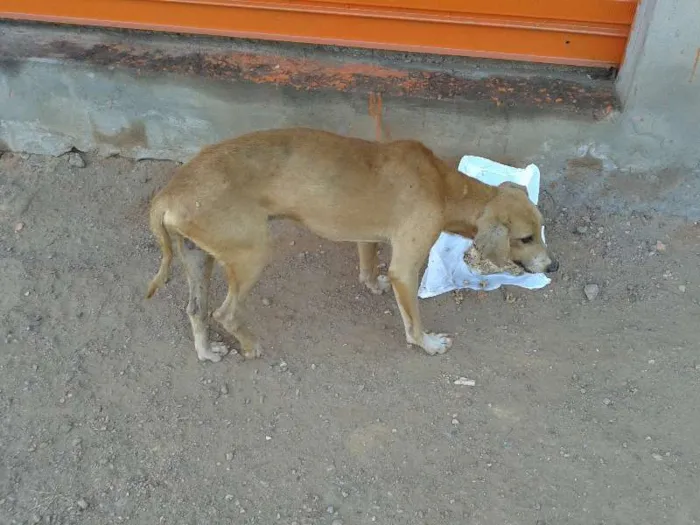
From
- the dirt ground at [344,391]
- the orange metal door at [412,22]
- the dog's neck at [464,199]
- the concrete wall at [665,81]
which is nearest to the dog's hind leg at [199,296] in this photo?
the dirt ground at [344,391]

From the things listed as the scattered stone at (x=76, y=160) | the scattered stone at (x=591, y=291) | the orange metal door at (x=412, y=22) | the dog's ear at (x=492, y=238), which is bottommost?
the scattered stone at (x=591, y=291)

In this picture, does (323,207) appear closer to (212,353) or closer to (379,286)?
(379,286)

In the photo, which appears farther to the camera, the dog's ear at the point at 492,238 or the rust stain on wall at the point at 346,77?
the rust stain on wall at the point at 346,77

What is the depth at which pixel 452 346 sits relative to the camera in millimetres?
4504

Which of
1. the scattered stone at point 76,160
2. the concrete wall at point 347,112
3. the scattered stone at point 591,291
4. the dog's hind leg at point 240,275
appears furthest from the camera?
the scattered stone at point 76,160

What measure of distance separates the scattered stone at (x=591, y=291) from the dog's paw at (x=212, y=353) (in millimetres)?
2490

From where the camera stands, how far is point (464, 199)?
412 cm

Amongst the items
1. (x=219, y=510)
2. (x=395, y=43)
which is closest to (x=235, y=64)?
(x=395, y=43)

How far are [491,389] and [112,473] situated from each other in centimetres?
226

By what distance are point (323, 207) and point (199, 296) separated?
98 cm

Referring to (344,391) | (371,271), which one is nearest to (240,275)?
(344,391)

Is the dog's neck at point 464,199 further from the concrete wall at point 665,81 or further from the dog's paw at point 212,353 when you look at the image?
the dog's paw at point 212,353

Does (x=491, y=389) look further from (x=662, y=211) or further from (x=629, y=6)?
(x=629, y=6)

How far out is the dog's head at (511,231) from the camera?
13.2 ft
